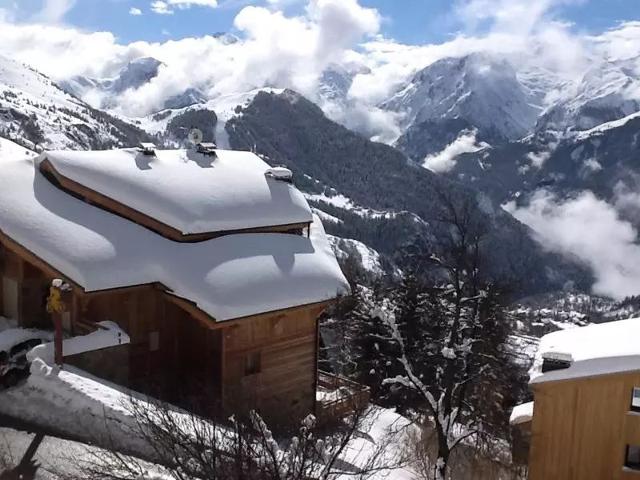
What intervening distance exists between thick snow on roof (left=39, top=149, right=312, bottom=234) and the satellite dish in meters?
0.57

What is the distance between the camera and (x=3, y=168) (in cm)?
2383

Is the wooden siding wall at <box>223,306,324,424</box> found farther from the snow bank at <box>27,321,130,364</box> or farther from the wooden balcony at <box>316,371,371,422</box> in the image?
the snow bank at <box>27,321,130,364</box>

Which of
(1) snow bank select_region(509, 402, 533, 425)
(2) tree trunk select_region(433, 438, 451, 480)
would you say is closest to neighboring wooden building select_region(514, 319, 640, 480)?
(1) snow bank select_region(509, 402, 533, 425)

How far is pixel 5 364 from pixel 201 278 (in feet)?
19.2

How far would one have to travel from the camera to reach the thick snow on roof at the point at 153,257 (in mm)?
20281

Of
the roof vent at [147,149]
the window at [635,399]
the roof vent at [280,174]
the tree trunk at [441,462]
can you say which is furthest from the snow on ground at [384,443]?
the roof vent at [147,149]

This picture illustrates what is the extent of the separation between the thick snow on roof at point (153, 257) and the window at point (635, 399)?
968 centimetres

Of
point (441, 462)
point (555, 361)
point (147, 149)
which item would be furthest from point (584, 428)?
point (147, 149)

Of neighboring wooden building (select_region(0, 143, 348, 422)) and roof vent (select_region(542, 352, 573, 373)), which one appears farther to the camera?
neighboring wooden building (select_region(0, 143, 348, 422))

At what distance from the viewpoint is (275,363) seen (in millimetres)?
23453

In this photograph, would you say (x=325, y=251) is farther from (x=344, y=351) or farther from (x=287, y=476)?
(x=344, y=351)

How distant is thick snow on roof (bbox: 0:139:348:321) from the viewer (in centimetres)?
2028

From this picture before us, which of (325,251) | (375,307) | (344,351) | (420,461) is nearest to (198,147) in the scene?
(325,251)

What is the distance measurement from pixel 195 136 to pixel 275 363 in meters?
10.2
